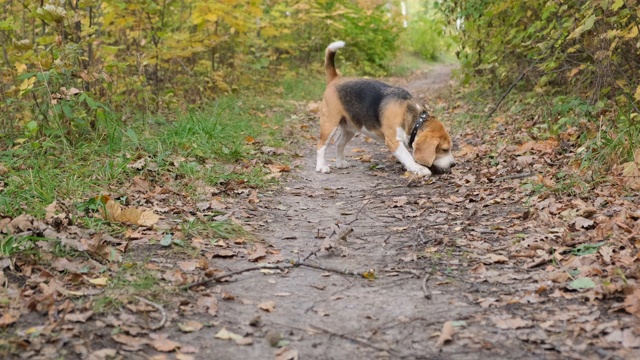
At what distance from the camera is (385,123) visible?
275 inches

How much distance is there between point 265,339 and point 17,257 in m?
1.55

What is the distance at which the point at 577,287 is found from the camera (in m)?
3.33

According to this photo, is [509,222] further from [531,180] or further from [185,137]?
[185,137]

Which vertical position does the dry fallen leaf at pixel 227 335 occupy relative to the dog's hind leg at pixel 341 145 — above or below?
above

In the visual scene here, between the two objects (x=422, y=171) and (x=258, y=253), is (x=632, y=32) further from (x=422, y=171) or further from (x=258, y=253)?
(x=258, y=253)

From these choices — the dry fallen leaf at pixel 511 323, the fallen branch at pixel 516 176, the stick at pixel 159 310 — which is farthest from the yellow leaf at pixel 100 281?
the fallen branch at pixel 516 176

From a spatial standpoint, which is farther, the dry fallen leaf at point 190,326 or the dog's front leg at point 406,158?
the dog's front leg at point 406,158

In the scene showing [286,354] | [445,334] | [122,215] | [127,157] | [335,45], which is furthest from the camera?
[335,45]

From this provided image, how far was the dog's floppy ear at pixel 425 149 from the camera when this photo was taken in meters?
6.54

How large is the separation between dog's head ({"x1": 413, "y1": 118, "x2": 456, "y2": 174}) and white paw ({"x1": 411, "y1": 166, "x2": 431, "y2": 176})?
65 mm

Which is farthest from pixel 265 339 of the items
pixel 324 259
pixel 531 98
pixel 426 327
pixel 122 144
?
pixel 531 98

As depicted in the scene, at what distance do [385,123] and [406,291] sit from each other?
365 centimetres

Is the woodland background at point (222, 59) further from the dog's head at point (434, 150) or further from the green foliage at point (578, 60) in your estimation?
the dog's head at point (434, 150)

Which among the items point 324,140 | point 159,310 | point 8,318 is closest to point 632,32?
point 324,140
